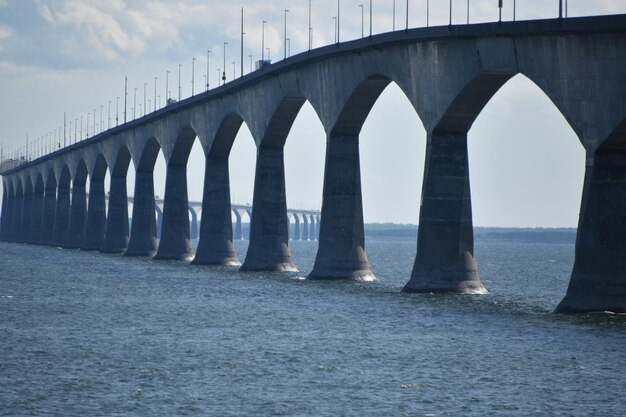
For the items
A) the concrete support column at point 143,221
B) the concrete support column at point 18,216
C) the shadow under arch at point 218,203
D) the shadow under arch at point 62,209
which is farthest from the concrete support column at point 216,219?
the concrete support column at point 18,216

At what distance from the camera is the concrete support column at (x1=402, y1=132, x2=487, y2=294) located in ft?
161

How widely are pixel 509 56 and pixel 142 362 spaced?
66.4 feet

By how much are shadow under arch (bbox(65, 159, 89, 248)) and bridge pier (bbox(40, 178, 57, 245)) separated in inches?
664

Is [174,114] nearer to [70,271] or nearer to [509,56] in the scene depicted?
Answer: [70,271]

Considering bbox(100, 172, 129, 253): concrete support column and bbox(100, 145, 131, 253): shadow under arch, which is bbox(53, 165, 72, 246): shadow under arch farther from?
bbox(100, 172, 129, 253): concrete support column

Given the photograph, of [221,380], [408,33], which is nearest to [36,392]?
[221,380]

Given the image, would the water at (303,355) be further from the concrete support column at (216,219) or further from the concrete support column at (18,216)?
the concrete support column at (18,216)

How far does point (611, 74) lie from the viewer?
127ft

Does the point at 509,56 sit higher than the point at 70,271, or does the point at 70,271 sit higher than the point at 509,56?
the point at 509,56

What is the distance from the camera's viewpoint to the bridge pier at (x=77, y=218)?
127125mm

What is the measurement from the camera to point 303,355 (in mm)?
32094

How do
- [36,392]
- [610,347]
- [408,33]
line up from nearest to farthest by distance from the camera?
[36,392], [610,347], [408,33]

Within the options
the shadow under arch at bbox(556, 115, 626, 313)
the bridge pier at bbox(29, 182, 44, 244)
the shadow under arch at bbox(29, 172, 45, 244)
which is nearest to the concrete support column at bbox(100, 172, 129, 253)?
the bridge pier at bbox(29, 182, 44, 244)

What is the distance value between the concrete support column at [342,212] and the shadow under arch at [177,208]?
28745 millimetres
